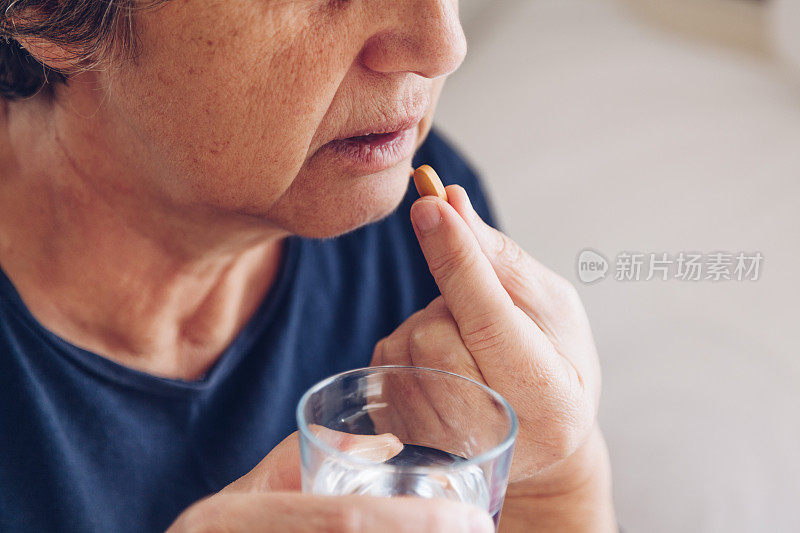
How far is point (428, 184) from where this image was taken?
2.25 feet

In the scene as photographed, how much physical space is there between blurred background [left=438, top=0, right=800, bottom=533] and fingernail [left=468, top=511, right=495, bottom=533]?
715 mm

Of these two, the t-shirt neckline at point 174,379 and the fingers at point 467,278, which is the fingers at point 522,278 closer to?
the fingers at point 467,278

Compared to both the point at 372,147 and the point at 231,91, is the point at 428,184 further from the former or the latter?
the point at 231,91

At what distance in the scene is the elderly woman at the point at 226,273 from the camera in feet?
1.99

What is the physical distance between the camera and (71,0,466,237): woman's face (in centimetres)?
60

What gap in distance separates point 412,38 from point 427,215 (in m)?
0.15

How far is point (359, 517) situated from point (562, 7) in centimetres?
190

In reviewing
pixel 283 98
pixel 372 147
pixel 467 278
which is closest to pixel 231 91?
pixel 283 98

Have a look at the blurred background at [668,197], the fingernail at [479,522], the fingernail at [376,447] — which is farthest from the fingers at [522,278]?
the blurred background at [668,197]

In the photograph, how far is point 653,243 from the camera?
4.83 ft

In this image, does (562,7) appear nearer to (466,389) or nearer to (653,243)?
(653,243)

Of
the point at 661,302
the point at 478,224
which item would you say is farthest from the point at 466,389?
the point at 661,302

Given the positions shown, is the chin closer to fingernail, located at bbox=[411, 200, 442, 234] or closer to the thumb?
fingernail, located at bbox=[411, 200, 442, 234]

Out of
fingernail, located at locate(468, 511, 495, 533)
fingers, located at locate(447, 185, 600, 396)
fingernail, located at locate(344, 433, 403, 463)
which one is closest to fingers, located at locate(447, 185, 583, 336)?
fingers, located at locate(447, 185, 600, 396)
